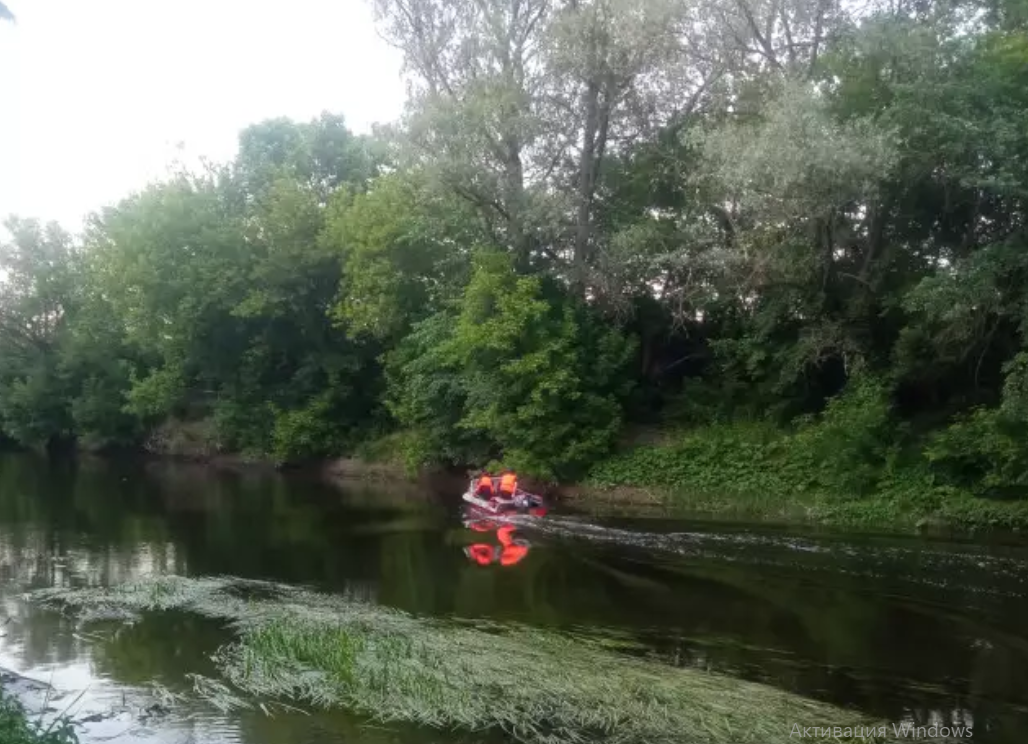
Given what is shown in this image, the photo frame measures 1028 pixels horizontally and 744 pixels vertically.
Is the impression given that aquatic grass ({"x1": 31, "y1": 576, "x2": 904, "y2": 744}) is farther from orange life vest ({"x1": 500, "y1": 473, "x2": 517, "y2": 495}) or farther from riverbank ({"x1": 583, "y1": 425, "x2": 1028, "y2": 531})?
riverbank ({"x1": 583, "y1": 425, "x2": 1028, "y2": 531})

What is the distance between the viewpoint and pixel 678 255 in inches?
1128

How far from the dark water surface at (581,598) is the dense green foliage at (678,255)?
4949mm

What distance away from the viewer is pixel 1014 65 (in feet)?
77.3

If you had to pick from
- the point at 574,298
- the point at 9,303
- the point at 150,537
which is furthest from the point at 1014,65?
the point at 9,303

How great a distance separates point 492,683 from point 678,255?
60.4 ft

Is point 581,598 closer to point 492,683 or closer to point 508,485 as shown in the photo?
point 492,683

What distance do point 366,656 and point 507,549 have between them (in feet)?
32.7

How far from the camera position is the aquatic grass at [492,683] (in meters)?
10.8

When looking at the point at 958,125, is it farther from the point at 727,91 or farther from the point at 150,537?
the point at 150,537

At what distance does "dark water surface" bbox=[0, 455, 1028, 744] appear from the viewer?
478 inches

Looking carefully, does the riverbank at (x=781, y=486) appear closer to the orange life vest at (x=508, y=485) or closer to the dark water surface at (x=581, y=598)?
the dark water surface at (x=581, y=598)

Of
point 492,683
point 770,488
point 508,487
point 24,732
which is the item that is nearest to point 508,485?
point 508,487

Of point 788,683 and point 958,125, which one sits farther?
point 958,125

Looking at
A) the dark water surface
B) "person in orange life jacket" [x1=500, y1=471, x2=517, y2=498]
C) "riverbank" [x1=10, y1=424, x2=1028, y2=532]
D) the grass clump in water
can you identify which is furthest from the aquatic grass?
"riverbank" [x1=10, y1=424, x2=1028, y2=532]
